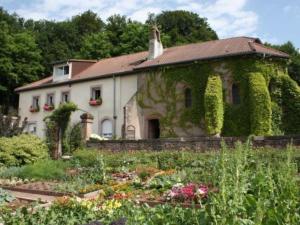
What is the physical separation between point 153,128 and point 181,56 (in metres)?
5.37

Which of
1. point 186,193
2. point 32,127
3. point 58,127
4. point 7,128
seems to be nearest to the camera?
point 186,193

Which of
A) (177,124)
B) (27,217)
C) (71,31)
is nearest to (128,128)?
(177,124)

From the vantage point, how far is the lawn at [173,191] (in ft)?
17.3

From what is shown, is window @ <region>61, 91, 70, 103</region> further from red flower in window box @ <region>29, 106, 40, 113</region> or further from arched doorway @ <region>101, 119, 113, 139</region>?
arched doorway @ <region>101, 119, 113, 139</region>

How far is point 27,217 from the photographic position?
276 inches

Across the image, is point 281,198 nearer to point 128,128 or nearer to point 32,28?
point 128,128

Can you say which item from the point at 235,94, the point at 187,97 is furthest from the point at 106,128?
the point at 235,94

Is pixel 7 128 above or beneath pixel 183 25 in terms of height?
beneath

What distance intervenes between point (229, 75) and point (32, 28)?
39.4 m

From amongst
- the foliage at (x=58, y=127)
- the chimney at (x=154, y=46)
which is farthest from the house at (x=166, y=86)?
the foliage at (x=58, y=127)

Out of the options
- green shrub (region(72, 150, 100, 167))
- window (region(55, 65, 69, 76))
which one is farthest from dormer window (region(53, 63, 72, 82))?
green shrub (region(72, 150, 100, 167))

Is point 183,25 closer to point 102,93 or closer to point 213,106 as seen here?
point 102,93

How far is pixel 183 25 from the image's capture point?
52719 mm

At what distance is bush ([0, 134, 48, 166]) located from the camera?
19.2 meters
